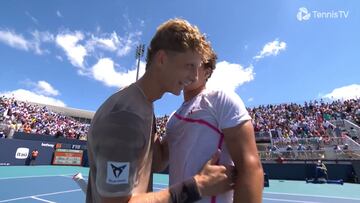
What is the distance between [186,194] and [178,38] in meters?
0.83

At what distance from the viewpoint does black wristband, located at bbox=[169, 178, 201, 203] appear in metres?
1.56

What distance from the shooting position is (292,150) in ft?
66.2

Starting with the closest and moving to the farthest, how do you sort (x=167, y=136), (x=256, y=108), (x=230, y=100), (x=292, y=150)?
(x=230, y=100) → (x=167, y=136) → (x=292, y=150) → (x=256, y=108)

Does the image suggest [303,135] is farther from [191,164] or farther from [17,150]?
[191,164]

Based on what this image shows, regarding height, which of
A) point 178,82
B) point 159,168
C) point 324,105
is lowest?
point 159,168

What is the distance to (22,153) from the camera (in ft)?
71.0

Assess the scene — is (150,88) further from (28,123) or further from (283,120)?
(28,123)

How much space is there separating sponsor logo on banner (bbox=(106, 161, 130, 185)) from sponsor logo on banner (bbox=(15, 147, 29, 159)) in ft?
74.3

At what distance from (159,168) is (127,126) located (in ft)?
1.97

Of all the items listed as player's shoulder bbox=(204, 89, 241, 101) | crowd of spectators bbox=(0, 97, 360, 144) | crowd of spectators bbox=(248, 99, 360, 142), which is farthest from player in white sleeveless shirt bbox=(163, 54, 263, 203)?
crowd of spectators bbox=(248, 99, 360, 142)

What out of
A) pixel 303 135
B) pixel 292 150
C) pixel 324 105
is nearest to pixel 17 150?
pixel 292 150

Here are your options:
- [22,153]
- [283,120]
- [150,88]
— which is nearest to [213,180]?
[150,88]

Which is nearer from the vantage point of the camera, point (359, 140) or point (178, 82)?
point (178, 82)

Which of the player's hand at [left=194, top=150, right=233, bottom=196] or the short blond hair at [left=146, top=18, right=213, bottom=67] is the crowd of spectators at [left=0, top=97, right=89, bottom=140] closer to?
the short blond hair at [left=146, top=18, right=213, bottom=67]
